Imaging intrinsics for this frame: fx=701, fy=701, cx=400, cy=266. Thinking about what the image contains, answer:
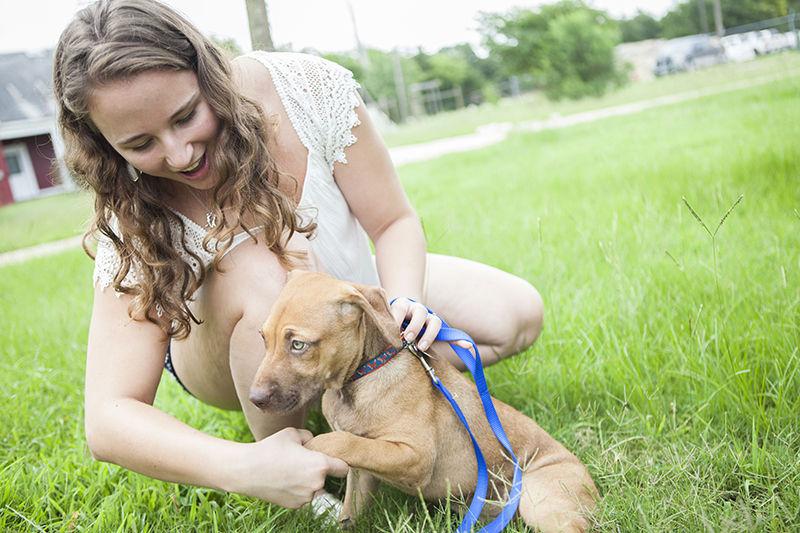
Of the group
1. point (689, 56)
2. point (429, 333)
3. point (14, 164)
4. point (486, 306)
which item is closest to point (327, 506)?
point (429, 333)

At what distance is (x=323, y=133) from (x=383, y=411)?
1088mm

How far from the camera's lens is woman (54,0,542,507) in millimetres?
1955

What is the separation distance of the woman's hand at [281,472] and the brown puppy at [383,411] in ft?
0.22

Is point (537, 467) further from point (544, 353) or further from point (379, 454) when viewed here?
point (544, 353)

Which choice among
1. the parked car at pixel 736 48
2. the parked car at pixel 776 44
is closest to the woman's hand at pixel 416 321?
the parked car at pixel 776 44

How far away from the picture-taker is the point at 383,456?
196 cm

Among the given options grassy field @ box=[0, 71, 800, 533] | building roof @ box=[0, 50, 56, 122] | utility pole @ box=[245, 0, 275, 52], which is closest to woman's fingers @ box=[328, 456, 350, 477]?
grassy field @ box=[0, 71, 800, 533]

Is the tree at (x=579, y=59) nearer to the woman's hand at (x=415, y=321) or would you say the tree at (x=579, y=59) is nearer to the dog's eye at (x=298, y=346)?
the woman's hand at (x=415, y=321)

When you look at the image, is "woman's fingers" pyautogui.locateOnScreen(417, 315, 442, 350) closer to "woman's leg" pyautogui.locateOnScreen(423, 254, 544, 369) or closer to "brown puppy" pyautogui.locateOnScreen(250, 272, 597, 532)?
"brown puppy" pyautogui.locateOnScreen(250, 272, 597, 532)

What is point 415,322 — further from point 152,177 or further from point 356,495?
point 152,177

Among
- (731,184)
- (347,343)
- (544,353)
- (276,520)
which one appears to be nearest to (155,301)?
(347,343)

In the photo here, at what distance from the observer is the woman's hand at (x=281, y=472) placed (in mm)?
1823

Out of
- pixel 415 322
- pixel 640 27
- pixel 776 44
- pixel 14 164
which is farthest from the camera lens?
pixel 640 27

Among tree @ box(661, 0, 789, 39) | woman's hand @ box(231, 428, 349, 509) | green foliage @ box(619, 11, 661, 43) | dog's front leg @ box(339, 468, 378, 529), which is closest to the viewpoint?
woman's hand @ box(231, 428, 349, 509)
